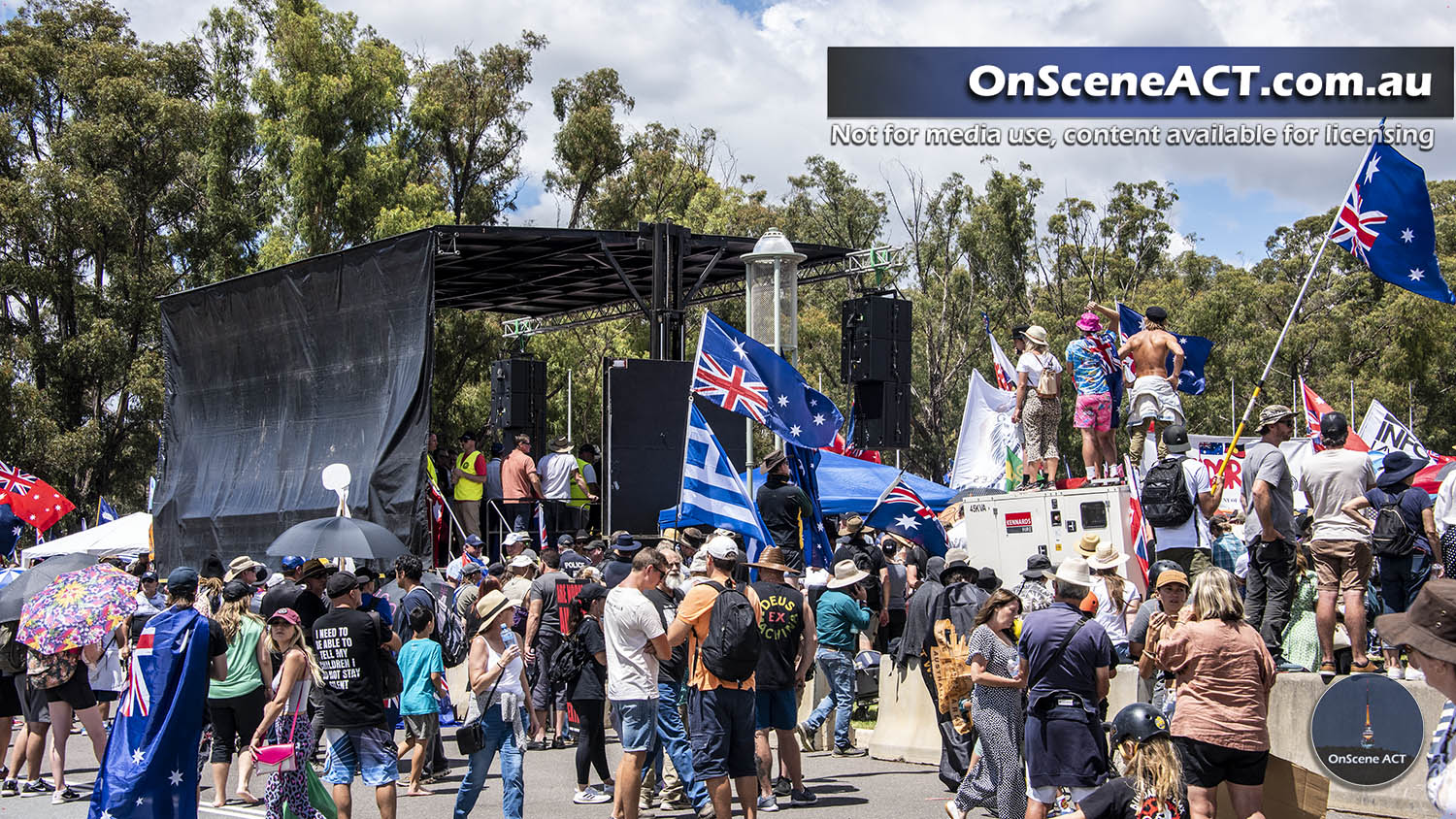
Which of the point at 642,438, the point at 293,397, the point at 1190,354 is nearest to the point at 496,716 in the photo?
the point at 642,438

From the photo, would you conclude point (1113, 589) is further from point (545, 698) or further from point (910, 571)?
point (545, 698)

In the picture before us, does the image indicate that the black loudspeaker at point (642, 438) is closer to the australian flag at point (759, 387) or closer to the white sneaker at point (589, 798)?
the australian flag at point (759, 387)

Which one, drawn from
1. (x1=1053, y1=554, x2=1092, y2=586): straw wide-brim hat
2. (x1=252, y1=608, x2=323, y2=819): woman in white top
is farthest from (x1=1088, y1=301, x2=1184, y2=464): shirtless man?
(x1=252, y1=608, x2=323, y2=819): woman in white top

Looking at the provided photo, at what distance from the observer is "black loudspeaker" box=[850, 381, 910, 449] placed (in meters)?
16.9

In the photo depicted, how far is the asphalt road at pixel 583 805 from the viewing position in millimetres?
8891

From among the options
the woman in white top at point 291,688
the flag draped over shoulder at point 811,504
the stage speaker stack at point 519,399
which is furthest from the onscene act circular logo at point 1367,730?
the stage speaker stack at point 519,399

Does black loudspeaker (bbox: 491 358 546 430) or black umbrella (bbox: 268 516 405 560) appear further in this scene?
black loudspeaker (bbox: 491 358 546 430)

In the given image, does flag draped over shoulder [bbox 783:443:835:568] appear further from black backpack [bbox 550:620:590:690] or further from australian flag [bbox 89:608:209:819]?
australian flag [bbox 89:608:209:819]

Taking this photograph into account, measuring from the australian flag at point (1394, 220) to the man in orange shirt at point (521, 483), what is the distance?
426 inches

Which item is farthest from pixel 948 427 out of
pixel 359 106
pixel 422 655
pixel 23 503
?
pixel 422 655

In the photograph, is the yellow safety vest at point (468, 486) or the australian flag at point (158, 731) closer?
the australian flag at point (158, 731)

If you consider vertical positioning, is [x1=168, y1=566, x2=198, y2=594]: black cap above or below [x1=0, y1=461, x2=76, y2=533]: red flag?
below

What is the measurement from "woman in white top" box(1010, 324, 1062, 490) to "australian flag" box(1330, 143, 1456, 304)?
10.1ft

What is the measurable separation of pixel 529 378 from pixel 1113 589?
48.3 feet
